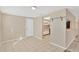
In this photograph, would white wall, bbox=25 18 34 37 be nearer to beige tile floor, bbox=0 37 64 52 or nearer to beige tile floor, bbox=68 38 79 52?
beige tile floor, bbox=0 37 64 52

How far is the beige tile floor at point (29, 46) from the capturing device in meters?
1.27

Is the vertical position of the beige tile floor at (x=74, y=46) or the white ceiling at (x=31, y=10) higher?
the white ceiling at (x=31, y=10)

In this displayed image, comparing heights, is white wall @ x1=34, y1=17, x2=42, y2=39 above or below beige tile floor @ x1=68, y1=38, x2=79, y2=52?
above

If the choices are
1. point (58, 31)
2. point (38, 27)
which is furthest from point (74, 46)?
point (38, 27)

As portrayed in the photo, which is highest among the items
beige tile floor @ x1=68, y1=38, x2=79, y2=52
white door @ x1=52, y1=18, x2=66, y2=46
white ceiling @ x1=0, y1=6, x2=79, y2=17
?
white ceiling @ x1=0, y1=6, x2=79, y2=17

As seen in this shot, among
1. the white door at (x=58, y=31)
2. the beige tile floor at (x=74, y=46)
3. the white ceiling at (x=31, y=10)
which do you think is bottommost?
the beige tile floor at (x=74, y=46)

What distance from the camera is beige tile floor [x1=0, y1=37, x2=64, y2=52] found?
1.27 metres

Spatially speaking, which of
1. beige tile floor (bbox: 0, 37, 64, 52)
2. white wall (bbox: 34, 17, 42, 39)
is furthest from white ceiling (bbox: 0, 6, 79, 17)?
beige tile floor (bbox: 0, 37, 64, 52)

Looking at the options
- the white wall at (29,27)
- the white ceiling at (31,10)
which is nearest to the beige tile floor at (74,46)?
the white ceiling at (31,10)

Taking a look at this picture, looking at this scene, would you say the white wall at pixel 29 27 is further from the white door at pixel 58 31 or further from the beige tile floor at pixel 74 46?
the beige tile floor at pixel 74 46

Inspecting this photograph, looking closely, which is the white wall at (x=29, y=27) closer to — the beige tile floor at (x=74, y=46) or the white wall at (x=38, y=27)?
the white wall at (x=38, y=27)

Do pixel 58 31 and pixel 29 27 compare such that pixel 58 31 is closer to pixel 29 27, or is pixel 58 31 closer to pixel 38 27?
pixel 38 27
